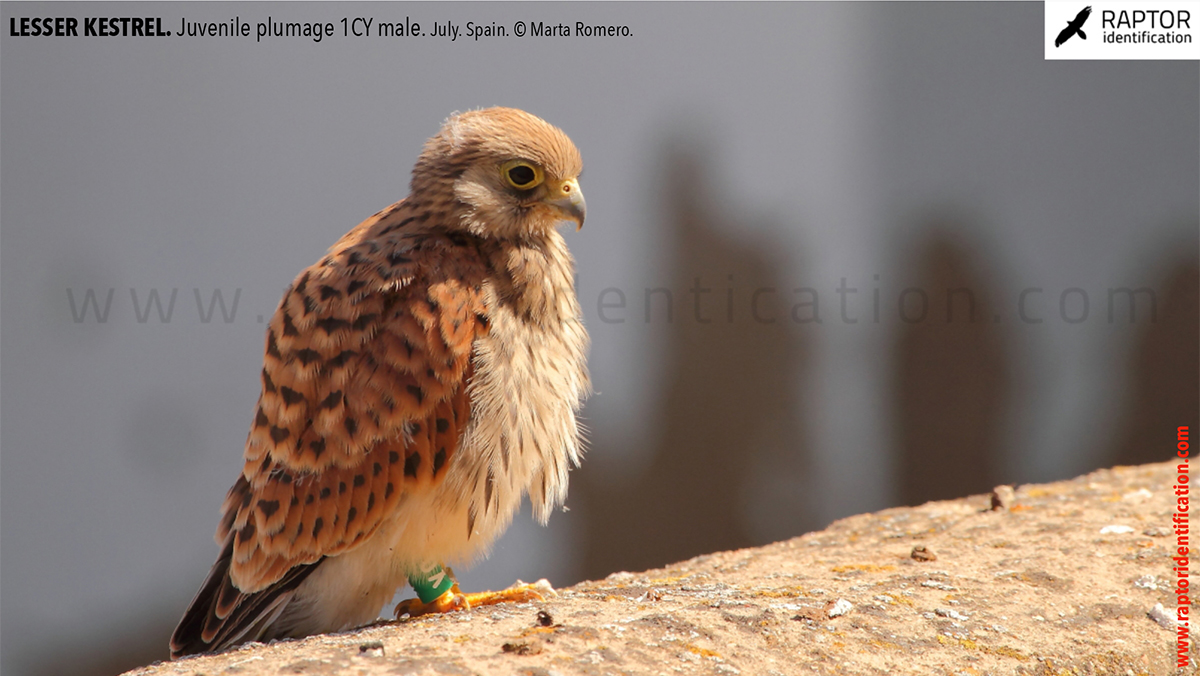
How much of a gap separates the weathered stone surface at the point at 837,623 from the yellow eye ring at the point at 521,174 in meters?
1.01

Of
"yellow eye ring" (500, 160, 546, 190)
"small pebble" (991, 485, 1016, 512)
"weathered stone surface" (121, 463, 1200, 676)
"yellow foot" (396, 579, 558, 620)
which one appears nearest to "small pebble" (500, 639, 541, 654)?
"weathered stone surface" (121, 463, 1200, 676)

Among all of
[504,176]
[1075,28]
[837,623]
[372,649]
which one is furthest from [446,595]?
[1075,28]

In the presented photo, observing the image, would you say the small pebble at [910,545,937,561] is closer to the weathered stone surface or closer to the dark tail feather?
the weathered stone surface

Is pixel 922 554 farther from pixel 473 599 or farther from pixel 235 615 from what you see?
pixel 235 615

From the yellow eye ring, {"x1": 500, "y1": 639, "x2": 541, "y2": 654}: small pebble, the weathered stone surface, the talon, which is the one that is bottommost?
the talon

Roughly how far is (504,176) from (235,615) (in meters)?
1.21

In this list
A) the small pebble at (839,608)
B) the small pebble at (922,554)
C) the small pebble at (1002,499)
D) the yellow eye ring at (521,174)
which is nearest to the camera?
the small pebble at (839,608)

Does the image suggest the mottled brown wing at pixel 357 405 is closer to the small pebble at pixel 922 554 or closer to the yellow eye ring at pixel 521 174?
the yellow eye ring at pixel 521 174

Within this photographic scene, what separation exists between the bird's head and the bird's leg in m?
0.85

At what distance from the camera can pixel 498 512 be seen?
2.04 meters

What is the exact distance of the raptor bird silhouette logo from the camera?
4254mm

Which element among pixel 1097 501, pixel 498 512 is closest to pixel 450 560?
pixel 498 512

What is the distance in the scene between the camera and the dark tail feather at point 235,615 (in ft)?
6.39

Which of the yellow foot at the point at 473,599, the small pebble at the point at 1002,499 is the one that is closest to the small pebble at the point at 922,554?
the small pebble at the point at 1002,499
